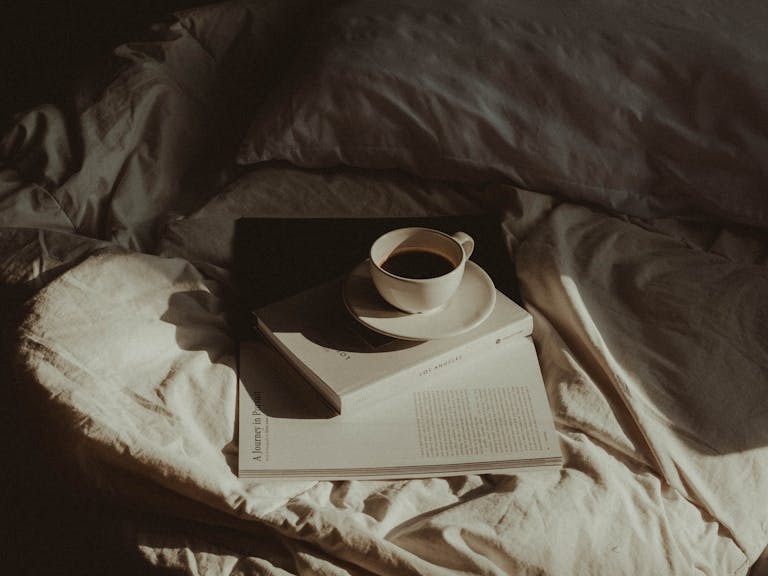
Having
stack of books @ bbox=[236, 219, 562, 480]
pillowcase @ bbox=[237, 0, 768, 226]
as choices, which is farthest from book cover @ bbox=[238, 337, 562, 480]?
pillowcase @ bbox=[237, 0, 768, 226]

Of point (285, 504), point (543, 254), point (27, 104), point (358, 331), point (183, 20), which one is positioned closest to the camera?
point (285, 504)

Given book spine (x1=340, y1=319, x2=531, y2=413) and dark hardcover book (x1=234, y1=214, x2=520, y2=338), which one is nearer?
book spine (x1=340, y1=319, x2=531, y2=413)

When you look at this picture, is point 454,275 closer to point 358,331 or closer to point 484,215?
point 358,331

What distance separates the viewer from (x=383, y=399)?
65cm

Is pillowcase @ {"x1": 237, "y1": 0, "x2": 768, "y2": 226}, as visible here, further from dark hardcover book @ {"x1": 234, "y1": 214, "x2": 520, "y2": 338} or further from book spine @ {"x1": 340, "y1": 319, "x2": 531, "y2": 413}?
book spine @ {"x1": 340, "y1": 319, "x2": 531, "y2": 413}

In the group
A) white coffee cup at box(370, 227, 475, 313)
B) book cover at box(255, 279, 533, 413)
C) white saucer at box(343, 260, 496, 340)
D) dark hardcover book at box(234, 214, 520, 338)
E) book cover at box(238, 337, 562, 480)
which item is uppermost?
white coffee cup at box(370, 227, 475, 313)

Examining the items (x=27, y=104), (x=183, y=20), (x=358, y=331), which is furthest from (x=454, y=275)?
(x=27, y=104)

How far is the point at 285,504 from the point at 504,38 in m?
0.60

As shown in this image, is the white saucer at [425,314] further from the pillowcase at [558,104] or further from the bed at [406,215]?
the pillowcase at [558,104]

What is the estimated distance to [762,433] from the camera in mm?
643

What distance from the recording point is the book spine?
0.64 meters

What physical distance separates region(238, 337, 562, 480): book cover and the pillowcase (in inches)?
11.8

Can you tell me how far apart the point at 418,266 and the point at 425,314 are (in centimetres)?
5

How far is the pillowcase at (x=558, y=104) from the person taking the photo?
86cm
